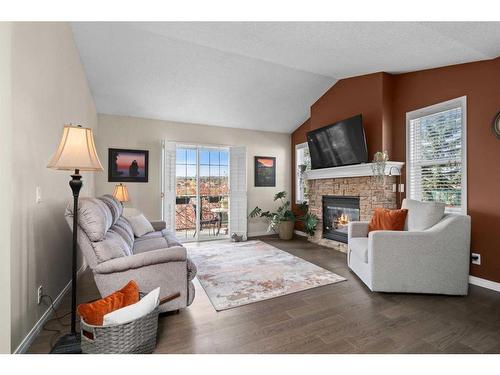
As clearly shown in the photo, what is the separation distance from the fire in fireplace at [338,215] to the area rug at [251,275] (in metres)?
1.10

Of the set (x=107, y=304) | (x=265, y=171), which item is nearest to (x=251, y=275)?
(x=107, y=304)

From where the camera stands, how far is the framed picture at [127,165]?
183 inches

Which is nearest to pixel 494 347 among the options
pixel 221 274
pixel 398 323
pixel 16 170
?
pixel 398 323

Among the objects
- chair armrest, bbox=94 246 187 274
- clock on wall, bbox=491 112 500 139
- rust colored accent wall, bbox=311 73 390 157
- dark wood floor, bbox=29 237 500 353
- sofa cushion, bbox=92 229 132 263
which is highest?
rust colored accent wall, bbox=311 73 390 157

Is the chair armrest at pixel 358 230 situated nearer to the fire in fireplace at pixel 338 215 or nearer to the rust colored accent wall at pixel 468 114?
the fire in fireplace at pixel 338 215

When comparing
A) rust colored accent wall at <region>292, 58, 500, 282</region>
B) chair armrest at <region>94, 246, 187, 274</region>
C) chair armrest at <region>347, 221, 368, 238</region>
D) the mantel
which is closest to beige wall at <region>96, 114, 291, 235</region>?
the mantel

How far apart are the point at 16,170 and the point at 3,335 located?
1.02 metres

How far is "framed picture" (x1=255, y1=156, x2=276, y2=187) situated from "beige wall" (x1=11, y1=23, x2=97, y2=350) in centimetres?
380

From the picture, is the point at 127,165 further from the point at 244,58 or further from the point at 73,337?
the point at 73,337

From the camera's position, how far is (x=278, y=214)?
5.73 m

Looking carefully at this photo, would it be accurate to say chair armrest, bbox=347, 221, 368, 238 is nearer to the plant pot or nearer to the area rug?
the area rug

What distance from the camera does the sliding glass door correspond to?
525 centimetres

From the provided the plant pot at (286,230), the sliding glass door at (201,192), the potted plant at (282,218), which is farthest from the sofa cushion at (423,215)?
the sliding glass door at (201,192)

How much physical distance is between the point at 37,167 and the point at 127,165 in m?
2.91
